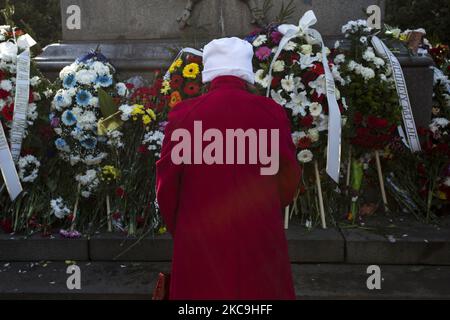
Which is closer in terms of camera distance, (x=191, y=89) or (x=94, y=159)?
(x=94, y=159)

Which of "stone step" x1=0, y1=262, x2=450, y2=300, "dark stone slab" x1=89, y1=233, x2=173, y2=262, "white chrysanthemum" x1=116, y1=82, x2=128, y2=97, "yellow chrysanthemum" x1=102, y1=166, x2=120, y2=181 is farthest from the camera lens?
"white chrysanthemum" x1=116, y1=82, x2=128, y2=97

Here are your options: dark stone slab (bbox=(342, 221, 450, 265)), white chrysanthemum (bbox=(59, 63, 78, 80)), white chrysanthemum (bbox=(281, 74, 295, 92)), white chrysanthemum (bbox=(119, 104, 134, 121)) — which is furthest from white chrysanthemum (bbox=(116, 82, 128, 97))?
dark stone slab (bbox=(342, 221, 450, 265))

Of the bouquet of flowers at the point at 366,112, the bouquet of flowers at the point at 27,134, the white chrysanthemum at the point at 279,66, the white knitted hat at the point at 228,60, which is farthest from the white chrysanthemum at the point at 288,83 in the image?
the bouquet of flowers at the point at 27,134

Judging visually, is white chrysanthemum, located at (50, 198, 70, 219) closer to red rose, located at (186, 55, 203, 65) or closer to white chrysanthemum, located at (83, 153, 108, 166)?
white chrysanthemum, located at (83, 153, 108, 166)

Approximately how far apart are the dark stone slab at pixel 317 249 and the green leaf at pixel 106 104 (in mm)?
1860

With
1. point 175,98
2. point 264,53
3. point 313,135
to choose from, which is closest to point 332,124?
point 313,135

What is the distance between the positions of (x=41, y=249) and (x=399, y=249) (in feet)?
9.15

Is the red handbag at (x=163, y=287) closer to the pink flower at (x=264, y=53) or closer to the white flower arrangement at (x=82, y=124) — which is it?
the white flower arrangement at (x=82, y=124)

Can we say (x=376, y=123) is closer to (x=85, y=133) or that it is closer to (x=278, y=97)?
(x=278, y=97)

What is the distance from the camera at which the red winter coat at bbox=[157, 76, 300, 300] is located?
2.36 m

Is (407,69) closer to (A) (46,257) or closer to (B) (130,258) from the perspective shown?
(B) (130,258)

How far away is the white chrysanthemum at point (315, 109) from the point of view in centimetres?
445

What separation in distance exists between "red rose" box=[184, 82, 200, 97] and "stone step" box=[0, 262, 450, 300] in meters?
1.47

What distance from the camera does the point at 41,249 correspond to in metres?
4.27
